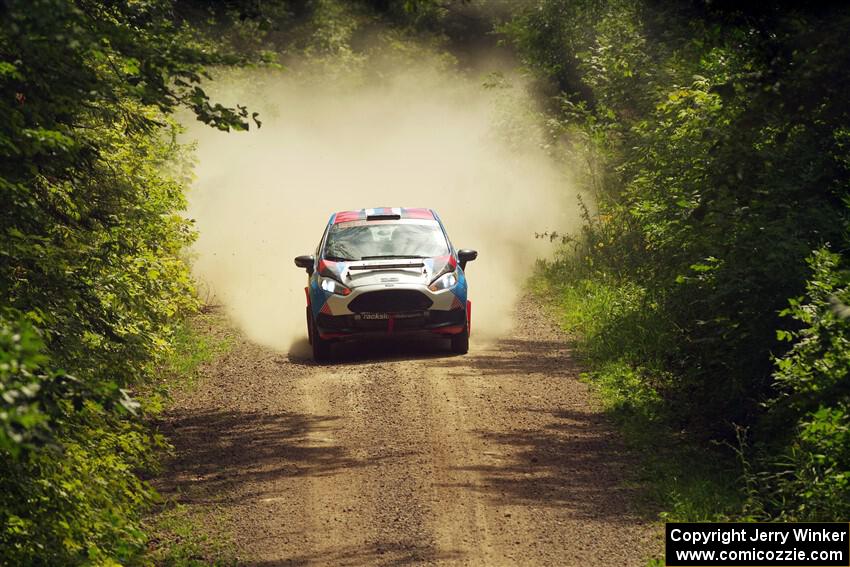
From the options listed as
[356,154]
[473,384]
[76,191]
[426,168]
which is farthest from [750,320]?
[356,154]

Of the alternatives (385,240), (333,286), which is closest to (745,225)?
(333,286)

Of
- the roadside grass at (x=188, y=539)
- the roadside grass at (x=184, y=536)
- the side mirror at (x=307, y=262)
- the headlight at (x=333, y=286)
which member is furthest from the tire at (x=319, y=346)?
the roadside grass at (x=188, y=539)

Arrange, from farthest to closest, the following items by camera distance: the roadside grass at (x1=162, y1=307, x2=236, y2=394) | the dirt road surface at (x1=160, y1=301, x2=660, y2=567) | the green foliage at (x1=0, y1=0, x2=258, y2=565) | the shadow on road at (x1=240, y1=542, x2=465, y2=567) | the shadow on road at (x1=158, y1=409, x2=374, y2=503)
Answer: the roadside grass at (x1=162, y1=307, x2=236, y2=394)
the shadow on road at (x1=158, y1=409, x2=374, y2=503)
the dirt road surface at (x1=160, y1=301, x2=660, y2=567)
the shadow on road at (x1=240, y1=542, x2=465, y2=567)
the green foliage at (x1=0, y1=0, x2=258, y2=565)

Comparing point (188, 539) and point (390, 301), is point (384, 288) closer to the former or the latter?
point (390, 301)

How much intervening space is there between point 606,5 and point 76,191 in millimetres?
17626

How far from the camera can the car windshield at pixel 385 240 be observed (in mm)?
17047

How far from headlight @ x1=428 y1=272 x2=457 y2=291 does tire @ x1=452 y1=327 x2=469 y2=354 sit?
0.79 m

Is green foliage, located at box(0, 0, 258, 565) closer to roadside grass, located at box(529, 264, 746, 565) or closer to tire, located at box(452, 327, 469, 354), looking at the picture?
roadside grass, located at box(529, 264, 746, 565)

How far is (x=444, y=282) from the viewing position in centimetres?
1648

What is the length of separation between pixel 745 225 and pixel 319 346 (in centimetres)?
711

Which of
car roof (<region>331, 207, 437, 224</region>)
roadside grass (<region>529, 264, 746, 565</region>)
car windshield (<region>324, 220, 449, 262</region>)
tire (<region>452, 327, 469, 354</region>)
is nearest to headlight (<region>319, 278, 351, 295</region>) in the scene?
car windshield (<region>324, 220, 449, 262</region>)

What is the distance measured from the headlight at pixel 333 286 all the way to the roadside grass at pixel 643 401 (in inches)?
139

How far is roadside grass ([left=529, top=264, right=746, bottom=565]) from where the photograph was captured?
1011cm

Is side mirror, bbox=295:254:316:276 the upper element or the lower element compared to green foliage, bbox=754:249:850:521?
upper
